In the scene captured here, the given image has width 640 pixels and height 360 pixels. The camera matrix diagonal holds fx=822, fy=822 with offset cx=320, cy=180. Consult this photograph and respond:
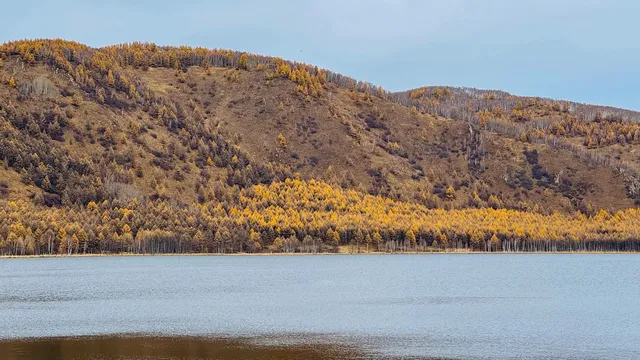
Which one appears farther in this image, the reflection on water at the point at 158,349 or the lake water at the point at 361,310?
the lake water at the point at 361,310

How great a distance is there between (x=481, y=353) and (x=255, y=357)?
1697cm

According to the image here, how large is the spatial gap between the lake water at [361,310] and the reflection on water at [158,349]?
1.19 metres

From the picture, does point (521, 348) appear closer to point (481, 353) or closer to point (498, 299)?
point (481, 353)

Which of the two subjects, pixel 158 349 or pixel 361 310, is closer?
pixel 158 349

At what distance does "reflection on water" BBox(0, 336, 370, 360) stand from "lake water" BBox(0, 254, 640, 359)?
47.0 inches

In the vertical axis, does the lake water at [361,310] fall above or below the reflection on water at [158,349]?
above

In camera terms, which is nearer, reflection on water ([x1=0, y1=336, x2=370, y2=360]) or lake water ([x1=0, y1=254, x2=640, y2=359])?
reflection on water ([x1=0, y1=336, x2=370, y2=360])

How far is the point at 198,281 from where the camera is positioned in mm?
136750

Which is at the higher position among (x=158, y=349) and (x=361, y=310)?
(x=361, y=310)

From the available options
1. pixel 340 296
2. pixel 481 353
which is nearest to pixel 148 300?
pixel 340 296

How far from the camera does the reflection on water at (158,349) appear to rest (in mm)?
61062

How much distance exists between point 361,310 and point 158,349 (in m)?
31.3

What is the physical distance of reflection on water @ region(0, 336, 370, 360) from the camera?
6106cm

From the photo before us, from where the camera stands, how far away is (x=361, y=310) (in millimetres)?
90875
